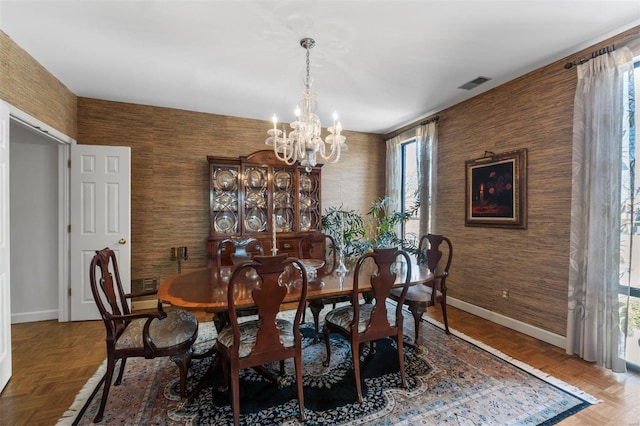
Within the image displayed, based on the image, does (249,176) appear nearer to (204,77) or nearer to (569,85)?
(204,77)

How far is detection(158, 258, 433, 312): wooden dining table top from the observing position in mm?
1819

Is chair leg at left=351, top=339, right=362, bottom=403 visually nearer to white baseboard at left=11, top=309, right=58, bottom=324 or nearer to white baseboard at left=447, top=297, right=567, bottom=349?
white baseboard at left=447, top=297, right=567, bottom=349

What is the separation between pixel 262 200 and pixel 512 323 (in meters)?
3.45

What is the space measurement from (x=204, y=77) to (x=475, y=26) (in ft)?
8.51

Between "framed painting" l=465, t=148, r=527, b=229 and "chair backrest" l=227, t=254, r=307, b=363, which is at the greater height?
"framed painting" l=465, t=148, r=527, b=229

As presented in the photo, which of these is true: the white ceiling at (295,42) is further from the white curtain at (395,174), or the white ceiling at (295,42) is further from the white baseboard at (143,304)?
the white baseboard at (143,304)

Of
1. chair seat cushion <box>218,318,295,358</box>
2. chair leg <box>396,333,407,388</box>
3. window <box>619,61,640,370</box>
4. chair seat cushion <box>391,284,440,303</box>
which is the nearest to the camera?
chair seat cushion <box>218,318,295,358</box>

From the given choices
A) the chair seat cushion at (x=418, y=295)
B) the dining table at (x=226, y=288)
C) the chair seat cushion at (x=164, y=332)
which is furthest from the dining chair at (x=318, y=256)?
the chair seat cushion at (x=164, y=332)

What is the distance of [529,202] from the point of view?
3.04m

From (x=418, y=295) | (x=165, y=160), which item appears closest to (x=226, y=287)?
(x=418, y=295)

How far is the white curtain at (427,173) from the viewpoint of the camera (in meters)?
4.16

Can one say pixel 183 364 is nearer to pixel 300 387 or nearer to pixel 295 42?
pixel 300 387

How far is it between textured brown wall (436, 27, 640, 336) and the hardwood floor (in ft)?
1.22

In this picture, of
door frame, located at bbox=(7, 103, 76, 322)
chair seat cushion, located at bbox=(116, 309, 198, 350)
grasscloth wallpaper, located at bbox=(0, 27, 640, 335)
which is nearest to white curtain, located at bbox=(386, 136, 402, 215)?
grasscloth wallpaper, located at bbox=(0, 27, 640, 335)
